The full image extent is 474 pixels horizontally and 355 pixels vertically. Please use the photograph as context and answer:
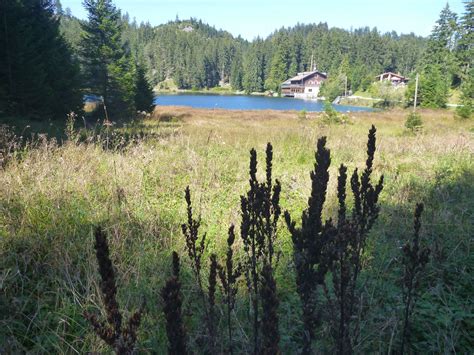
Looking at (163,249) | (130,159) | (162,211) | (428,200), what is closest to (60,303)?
(163,249)

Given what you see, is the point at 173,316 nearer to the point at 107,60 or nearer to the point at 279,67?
the point at 107,60

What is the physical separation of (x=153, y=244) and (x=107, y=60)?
25364 millimetres

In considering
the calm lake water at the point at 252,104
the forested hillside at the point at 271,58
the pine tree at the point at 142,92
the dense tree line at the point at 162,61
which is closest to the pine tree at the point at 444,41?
the dense tree line at the point at 162,61

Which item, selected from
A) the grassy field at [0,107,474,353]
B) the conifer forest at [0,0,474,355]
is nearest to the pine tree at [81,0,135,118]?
the conifer forest at [0,0,474,355]

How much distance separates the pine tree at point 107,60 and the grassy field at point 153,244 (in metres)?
19.1

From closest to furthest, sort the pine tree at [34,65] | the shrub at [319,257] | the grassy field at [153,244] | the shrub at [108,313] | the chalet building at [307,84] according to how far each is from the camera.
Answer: the shrub at [108,313], the shrub at [319,257], the grassy field at [153,244], the pine tree at [34,65], the chalet building at [307,84]

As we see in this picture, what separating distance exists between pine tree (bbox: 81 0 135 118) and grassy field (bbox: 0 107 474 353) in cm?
1910

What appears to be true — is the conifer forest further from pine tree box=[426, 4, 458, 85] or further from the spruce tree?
the spruce tree

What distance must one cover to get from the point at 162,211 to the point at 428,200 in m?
4.12

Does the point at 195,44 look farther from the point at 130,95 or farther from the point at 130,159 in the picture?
the point at 130,159

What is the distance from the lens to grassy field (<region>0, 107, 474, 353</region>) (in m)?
2.51

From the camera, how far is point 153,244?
147 inches

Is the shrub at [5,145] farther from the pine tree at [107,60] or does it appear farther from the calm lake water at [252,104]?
the calm lake water at [252,104]

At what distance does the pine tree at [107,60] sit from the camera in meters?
24.2
